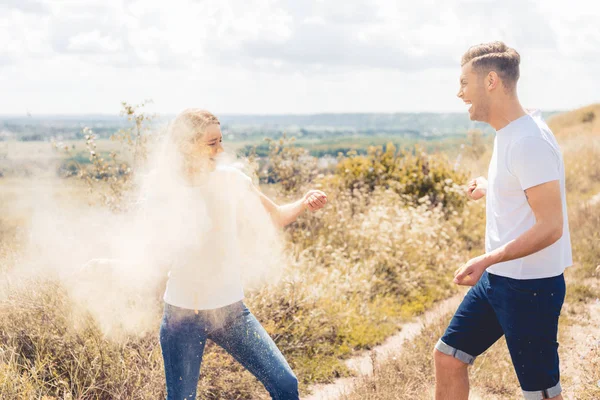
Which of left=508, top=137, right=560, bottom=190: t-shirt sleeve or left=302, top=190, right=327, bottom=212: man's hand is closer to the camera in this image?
left=508, top=137, right=560, bottom=190: t-shirt sleeve

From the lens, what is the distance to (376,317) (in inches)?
241

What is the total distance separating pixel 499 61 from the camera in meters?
2.67

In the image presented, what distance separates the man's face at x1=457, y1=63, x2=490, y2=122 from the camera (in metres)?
2.72

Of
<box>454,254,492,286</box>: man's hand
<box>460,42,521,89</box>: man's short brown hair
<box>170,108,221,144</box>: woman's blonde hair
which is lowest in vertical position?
<box>454,254,492,286</box>: man's hand

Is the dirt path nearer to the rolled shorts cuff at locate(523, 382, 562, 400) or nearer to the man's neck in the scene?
the rolled shorts cuff at locate(523, 382, 562, 400)

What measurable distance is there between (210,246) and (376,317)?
3824 millimetres

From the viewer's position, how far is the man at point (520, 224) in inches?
97.2

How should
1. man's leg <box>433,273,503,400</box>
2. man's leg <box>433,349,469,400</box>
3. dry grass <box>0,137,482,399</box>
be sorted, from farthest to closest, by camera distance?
dry grass <box>0,137,482,399</box> → man's leg <box>433,349,469,400</box> → man's leg <box>433,273,503,400</box>

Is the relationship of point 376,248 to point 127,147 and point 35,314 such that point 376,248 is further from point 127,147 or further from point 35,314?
point 35,314

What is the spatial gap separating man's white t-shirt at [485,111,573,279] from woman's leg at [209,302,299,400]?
110 centimetres

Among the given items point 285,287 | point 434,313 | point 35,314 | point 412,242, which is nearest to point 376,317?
point 434,313

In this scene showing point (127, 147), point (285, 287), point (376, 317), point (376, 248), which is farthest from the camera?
point (376, 248)

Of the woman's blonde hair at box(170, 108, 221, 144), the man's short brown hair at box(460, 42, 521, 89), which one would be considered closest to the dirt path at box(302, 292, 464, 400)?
the woman's blonde hair at box(170, 108, 221, 144)

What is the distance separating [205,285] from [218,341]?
29 cm
